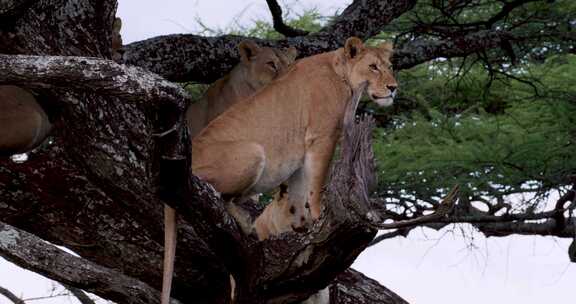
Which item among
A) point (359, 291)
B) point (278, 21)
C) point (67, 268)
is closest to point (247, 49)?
point (278, 21)

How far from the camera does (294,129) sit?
19.4 ft

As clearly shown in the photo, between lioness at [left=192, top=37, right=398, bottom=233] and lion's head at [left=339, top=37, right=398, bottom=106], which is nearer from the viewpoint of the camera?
lioness at [left=192, top=37, right=398, bottom=233]

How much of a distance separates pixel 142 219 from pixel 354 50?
Result: 1.51m

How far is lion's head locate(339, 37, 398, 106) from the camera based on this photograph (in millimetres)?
6008

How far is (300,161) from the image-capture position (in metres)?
5.86

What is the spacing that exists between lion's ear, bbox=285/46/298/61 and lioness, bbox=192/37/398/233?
1.08m

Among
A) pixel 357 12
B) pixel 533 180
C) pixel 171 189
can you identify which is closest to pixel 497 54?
pixel 533 180

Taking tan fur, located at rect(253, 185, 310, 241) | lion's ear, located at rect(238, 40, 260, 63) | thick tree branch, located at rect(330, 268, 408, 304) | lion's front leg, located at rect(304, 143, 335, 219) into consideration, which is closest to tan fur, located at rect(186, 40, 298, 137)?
lion's ear, located at rect(238, 40, 260, 63)

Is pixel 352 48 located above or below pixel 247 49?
below

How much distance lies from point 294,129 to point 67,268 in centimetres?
155

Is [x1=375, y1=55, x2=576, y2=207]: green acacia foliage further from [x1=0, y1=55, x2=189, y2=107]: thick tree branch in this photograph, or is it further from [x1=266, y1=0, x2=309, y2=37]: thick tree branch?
[x1=0, y1=55, x2=189, y2=107]: thick tree branch

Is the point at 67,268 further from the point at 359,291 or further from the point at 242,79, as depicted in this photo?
the point at 242,79

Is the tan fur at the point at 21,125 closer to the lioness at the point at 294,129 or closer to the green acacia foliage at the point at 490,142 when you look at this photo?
the lioness at the point at 294,129

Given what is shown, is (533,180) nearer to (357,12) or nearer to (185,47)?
(357,12)
